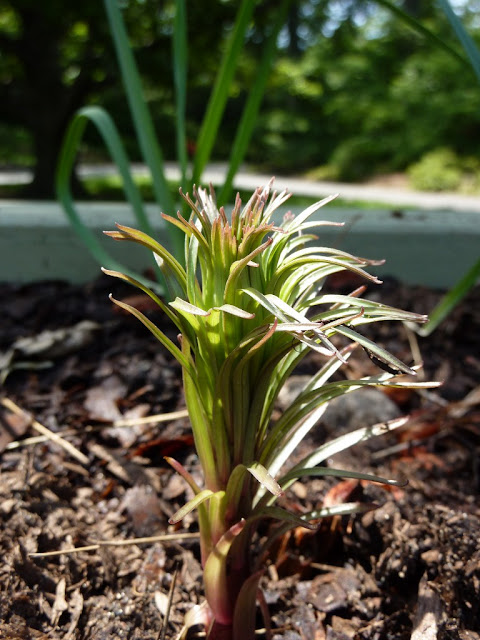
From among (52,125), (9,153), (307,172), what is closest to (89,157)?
(9,153)

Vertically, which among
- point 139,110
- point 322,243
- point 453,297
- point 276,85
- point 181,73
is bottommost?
point 453,297

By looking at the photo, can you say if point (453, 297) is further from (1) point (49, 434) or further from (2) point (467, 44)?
(1) point (49, 434)

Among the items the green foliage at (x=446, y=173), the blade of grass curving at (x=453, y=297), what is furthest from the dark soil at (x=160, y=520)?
the green foliage at (x=446, y=173)

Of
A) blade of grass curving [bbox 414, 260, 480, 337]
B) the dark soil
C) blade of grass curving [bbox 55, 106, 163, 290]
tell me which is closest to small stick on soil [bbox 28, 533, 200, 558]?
the dark soil

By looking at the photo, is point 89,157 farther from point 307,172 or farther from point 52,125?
point 52,125

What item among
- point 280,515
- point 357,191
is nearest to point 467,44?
point 280,515
